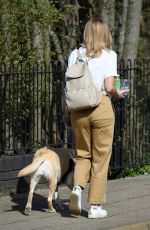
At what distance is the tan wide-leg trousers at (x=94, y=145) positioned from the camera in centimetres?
747

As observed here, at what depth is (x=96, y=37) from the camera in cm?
744

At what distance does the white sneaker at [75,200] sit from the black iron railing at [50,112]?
205 cm

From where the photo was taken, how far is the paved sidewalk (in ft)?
24.1

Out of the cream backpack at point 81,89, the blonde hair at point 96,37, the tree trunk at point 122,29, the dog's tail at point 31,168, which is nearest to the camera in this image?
the cream backpack at point 81,89

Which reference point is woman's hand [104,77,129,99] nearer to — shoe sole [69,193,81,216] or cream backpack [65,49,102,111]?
cream backpack [65,49,102,111]

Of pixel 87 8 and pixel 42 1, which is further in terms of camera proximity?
pixel 87 8

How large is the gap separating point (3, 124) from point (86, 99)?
7.52 ft

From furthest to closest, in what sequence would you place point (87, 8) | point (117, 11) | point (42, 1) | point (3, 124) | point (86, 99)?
1. point (117, 11)
2. point (87, 8)
3. point (42, 1)
4. point (3, 124)
5. point (86, 99)

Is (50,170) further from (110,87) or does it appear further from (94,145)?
(110,87)

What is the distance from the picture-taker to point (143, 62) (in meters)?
11.0

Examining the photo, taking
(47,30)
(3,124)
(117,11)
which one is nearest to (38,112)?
(3,124)

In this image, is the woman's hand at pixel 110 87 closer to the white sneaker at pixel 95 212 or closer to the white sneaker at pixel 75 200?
the white sneaker at pixel 75 200

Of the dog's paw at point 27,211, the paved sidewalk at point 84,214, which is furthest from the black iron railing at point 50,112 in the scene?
the dog's paw at point 27,211

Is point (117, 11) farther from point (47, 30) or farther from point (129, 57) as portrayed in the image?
point (47, 30)
